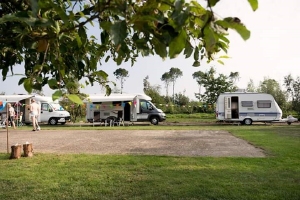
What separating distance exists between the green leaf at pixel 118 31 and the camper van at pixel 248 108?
2108cm

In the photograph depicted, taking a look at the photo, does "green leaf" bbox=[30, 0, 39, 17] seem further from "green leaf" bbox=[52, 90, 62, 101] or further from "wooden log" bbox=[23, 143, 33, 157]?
"wooden log" bbox=[23, 143, 33, 157]

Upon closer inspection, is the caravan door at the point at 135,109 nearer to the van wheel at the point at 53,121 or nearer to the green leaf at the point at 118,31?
the van wheel at the point at 53,121

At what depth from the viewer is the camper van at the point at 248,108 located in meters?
20.9

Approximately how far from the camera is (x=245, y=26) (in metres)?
1.00

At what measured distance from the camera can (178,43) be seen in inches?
47.1

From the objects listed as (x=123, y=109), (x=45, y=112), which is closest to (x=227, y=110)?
(x=123, y=109)

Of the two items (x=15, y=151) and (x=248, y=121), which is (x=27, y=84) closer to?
(x=15, y=151)

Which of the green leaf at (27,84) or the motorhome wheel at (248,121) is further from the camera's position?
the motorhome wheel at (248,121)

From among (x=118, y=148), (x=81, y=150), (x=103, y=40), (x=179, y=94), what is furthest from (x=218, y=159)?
(x=179, y=94)

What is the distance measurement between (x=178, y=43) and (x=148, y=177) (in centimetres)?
418

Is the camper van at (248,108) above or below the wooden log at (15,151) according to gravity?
above

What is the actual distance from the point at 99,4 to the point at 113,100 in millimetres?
20060

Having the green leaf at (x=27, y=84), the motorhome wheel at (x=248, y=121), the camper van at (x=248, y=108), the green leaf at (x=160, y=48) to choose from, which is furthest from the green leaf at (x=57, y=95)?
the motorhome wheel at (x=248, y=121)

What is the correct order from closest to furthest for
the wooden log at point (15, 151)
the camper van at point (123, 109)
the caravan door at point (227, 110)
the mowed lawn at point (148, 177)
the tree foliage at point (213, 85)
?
the mowed lawn at point (148, 177)
the wooden log at point (15, 151)
the camper van at point (123, 109)
the caravan door at point (227, 110)
the tree foliage at point (213, 85)
